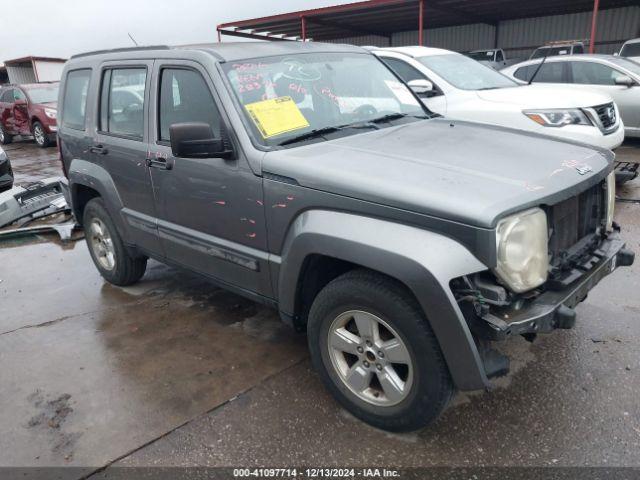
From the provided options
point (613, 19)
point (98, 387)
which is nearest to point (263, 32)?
point (613, 19)

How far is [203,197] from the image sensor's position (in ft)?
10.3

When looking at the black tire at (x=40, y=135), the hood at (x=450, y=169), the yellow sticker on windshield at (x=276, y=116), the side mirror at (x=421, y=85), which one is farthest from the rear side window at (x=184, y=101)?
the black tire at (x=40, y=135)

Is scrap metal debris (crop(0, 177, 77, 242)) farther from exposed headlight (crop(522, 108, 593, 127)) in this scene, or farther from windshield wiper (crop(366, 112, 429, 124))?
exposed headlight (crop(522, 108, 593, 127))

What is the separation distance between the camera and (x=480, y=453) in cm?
239

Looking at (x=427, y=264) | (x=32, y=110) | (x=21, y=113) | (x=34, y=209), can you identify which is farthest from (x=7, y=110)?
(x=427, y=264)

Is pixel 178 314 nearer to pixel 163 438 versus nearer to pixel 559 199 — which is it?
pixel 163 438

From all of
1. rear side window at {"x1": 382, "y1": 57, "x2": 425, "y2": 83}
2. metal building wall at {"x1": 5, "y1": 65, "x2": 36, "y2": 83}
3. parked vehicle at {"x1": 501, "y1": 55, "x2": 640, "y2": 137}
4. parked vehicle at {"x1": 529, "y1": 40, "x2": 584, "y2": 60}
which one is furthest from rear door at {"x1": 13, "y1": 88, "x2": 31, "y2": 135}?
parked vehicle at {"x1": 529, "y1": 40, "x2": 584, "y2": 60}

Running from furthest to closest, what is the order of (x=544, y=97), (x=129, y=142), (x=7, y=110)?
1. (x=7, y=110)
2. (x=544, y=97)
3. (x=129, y=142)

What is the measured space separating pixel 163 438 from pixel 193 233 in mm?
1262

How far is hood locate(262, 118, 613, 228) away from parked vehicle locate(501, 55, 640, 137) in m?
5.68

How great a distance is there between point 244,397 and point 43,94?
13.6m

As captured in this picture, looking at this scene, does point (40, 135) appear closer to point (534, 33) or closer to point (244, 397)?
point (244, 397)

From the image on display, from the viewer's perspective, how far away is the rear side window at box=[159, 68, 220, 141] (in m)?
3.09

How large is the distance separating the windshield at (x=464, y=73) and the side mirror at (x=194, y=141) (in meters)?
4.35
